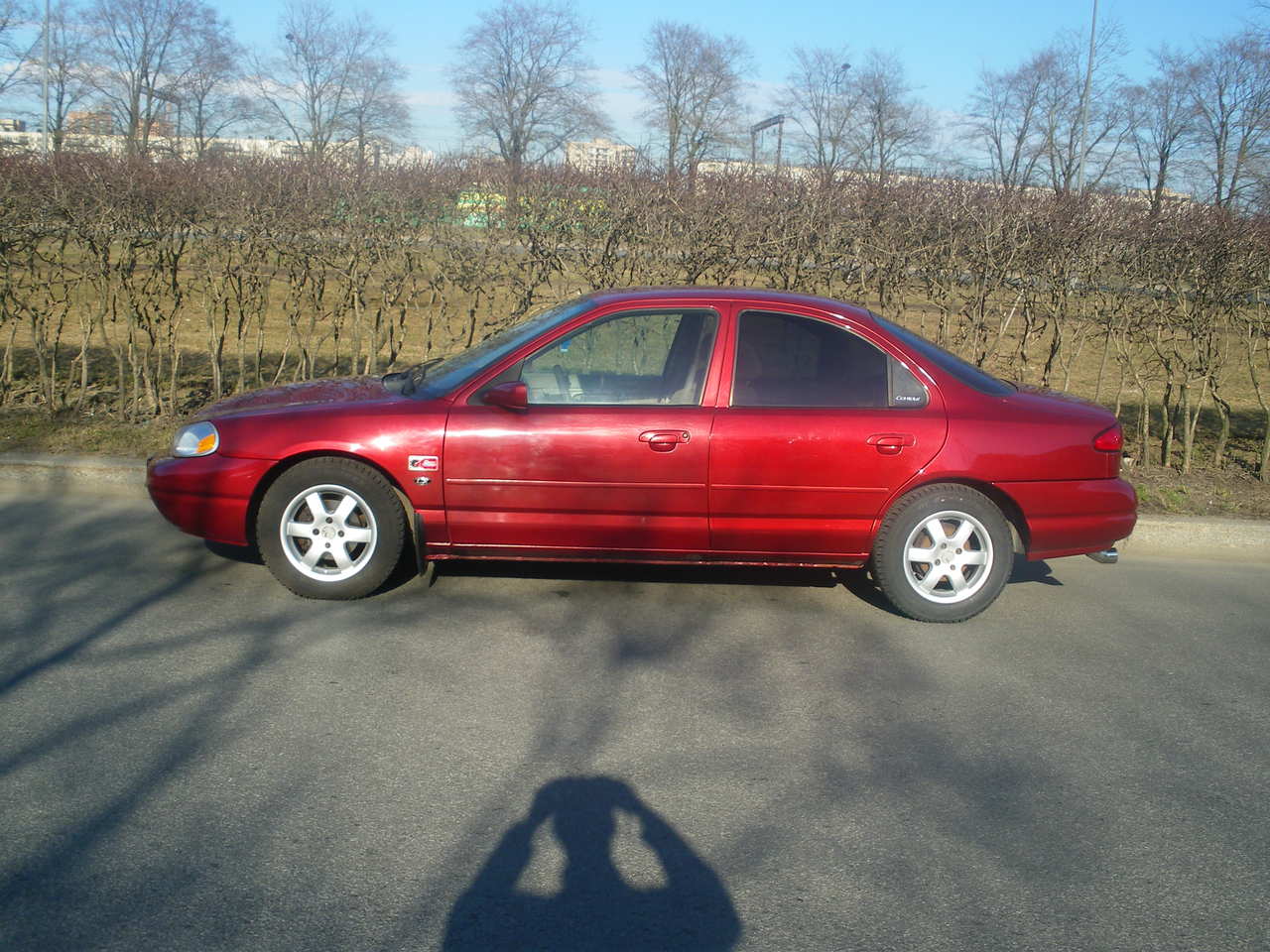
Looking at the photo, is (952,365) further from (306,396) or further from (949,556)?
(306,396)

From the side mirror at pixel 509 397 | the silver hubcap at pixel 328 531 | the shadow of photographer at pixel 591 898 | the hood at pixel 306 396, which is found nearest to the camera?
the shadow of photographer at pixel 591 898

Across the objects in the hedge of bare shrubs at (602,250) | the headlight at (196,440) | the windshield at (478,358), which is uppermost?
the hedge of bare shrubs at (602,250)

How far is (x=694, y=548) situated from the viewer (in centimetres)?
570

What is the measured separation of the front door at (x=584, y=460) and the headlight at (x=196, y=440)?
3.95 ft

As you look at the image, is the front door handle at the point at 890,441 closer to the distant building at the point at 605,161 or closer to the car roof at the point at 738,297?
the car roof at the point at 738,297

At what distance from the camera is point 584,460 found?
5.54 meters

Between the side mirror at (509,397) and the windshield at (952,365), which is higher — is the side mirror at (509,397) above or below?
below

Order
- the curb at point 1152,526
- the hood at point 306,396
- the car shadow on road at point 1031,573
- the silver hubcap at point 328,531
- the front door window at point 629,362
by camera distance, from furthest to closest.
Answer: the curb at point 1152,526 → the car shadow on road at point 1031,573 → the hood at point 306,396 → the front door window at point 629,362 → the silver hubcap at point 328,531

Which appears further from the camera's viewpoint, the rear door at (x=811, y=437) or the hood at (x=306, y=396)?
the hood at (x=306, y=396)

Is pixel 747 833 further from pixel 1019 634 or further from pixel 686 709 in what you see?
pixel 1019 634

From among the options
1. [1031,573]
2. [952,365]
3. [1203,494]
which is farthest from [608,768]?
[1203,494]

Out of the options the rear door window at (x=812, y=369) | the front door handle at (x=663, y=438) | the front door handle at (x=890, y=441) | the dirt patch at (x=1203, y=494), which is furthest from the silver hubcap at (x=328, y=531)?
the dirt patch at (x=1203, y=494)

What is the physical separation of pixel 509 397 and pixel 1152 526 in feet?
15.5

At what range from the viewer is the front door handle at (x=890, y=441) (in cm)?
563
